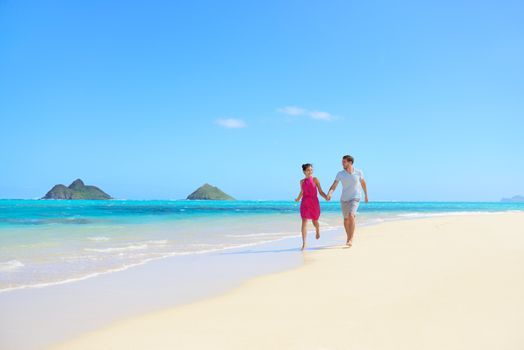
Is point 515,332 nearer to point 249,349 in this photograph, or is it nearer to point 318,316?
point 318,316

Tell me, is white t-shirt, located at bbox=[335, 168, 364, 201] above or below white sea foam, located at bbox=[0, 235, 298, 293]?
above

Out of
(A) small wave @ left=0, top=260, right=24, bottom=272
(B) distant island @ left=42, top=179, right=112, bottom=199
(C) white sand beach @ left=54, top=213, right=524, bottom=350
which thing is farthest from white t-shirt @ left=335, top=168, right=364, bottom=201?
(B) distant island @ left=42, top=179, right=112, bottom=199

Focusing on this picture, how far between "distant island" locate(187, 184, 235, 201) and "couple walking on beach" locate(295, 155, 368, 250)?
554ft

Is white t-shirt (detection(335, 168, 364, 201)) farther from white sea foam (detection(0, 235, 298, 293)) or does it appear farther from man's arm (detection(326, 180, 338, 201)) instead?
white sea foam (detection(0, 235, 298, 293))

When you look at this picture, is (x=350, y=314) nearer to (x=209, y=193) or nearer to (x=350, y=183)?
(x=350, y=183)

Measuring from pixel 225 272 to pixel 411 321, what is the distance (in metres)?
3.22

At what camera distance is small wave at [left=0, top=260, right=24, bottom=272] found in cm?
634

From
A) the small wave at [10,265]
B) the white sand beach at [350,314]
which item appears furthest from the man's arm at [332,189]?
the small wave at [10,265]

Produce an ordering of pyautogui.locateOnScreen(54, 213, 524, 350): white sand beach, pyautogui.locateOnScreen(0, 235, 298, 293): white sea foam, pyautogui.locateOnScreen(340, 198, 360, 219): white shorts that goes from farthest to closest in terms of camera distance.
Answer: pyautogui.locateOnScreen(340, 198, 360, 219): white shorts → pyautogui.locateOnScreen(0, 235, 298, 293): white sea foam → pyautogui.locateOnScreen(54, 213, 524, 350): white sand beach

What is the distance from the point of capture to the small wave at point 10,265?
634 centimetres

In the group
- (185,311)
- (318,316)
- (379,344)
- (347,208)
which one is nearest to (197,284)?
(185,311)

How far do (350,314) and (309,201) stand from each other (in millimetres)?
5598

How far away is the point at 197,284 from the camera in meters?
5.04

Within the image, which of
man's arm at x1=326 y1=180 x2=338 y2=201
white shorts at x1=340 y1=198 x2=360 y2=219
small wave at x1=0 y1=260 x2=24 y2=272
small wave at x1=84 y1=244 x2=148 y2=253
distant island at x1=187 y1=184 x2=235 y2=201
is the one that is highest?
distant island at x1=187 y1=184 x2=235 y2=201
